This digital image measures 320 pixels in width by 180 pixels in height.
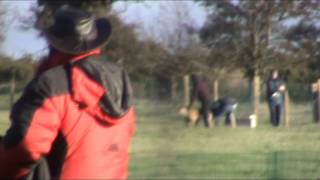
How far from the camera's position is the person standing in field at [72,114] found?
2988 millimetres

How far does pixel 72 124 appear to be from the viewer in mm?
3051

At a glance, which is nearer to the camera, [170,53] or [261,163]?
[261,163]

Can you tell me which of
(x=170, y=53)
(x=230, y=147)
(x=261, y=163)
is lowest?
(x=170, y=53)

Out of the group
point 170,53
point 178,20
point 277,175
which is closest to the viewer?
point 277,175

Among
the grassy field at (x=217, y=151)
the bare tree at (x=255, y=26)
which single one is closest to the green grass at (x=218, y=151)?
the grassy field at (x=217, y=151)

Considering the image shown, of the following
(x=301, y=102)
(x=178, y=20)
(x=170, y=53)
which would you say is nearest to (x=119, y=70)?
(x=301, y=102)

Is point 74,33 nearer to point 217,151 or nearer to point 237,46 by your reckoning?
point 217,151

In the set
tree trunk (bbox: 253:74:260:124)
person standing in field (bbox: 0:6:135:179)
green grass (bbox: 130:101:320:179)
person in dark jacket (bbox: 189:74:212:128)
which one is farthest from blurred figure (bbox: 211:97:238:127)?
person standing in field (bbox: 0:6:135:179)

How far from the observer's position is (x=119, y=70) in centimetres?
333

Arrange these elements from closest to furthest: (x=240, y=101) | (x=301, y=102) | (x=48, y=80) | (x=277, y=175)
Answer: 1. (x=48, y=80)
2. (x=277, y=175)
3. (x=301, y=102)
4. (x=240, y=101)

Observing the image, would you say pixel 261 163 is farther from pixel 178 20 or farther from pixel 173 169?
pixel 178 20

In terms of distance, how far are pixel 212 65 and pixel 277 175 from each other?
2832 cm

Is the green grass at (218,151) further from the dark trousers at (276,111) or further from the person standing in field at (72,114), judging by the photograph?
the person standing in field at (72,114)

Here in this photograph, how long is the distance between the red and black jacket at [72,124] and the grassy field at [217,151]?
4.54 metres
